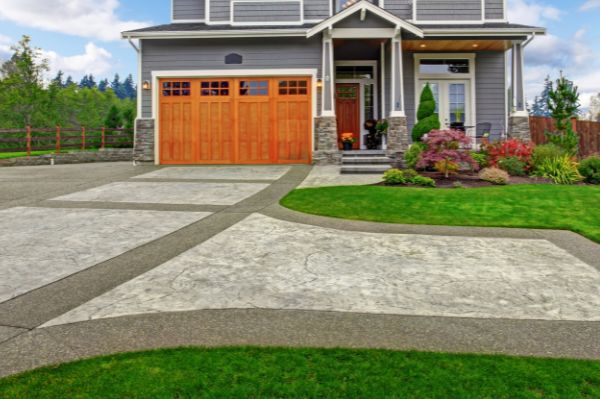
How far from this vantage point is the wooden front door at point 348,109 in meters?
15.7

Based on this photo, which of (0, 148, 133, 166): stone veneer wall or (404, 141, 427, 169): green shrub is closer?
(404, 141, 427, 169): green shrub

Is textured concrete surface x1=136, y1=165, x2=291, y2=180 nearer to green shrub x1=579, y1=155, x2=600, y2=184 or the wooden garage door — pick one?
the wooden garage door

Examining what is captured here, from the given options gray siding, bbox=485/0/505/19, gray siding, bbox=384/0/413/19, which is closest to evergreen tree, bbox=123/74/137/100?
gray siding, bbox=384/0/413/19

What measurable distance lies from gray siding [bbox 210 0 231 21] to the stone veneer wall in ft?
26.6

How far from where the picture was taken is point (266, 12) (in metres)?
15.4

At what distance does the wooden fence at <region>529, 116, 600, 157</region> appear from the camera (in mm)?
15219

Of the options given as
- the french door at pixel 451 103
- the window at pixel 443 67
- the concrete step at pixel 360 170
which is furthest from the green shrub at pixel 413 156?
the window at pixel 443 67

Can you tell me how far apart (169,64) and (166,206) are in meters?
8.50

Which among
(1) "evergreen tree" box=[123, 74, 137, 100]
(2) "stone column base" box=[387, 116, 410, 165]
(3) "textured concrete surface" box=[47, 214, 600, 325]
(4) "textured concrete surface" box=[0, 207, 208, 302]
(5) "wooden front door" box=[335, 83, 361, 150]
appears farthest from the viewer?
(1) "evergreen tree" box=[123, 74, 137, 100]

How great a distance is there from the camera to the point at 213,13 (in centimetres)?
1584

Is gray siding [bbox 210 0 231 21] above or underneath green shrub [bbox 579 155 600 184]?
above

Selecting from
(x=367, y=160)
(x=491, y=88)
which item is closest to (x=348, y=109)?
(x=367, y=160)

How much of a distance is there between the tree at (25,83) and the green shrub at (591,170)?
103 feet

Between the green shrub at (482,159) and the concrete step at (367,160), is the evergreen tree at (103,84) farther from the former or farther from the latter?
the green shrub at (482,159)
